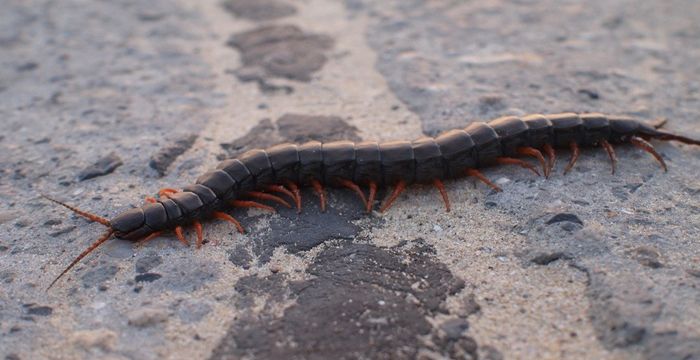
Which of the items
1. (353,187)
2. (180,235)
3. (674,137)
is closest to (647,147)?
(674,137)

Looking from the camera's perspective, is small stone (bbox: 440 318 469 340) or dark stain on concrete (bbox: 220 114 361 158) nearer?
small stone (bbox: 440 318 469 340)

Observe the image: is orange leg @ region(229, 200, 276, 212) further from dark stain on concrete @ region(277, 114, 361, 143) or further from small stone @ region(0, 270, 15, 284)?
small stone @ region(0, 270, 15, 284)

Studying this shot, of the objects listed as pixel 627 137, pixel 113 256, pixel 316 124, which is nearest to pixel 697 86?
pixel 627 137

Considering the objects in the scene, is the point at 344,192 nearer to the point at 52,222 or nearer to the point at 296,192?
the point at 296,192

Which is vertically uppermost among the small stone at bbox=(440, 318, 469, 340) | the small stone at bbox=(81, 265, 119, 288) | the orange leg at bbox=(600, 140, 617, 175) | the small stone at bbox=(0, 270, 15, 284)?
the orange leg at bbox=(600, 140, 617, 175)

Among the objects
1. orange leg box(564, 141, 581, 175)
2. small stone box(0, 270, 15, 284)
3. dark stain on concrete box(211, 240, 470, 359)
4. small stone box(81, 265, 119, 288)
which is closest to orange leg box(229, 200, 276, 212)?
dark stain on concrete box(211, 240, 470, 359)

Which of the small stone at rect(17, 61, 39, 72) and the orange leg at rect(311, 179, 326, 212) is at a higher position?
the small stone at rect(17, 61, 39, 72)
